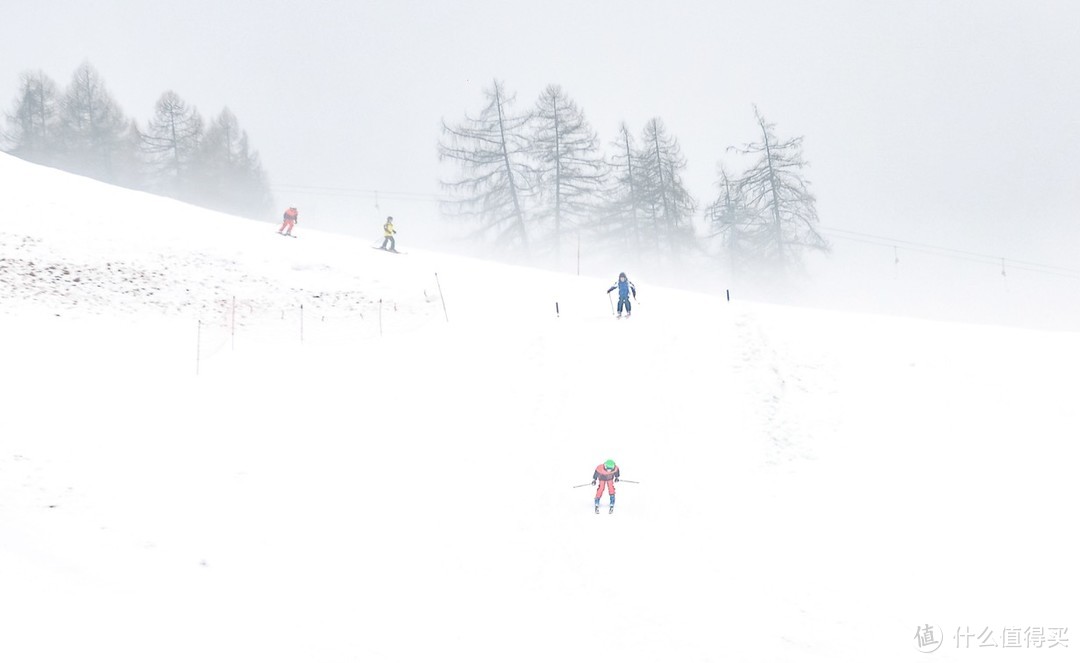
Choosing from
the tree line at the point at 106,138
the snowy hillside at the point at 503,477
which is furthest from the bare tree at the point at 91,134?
the snowy hillside at the point at 503,477

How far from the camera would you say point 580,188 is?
4659 cm

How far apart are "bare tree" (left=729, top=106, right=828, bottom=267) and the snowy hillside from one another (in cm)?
2224

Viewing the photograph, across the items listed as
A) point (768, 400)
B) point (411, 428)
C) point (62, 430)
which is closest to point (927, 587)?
point (768, 400)

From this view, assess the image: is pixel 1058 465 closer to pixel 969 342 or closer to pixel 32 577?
pixel 969 342

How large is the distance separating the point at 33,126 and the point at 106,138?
515cm

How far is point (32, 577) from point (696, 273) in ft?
142

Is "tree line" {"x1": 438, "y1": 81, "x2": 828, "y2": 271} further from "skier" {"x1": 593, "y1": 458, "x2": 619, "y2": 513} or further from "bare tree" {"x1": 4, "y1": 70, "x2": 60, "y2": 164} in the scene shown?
"skier" {"x1": 593, "y1": 458, "x2": 619, "y2": 513}

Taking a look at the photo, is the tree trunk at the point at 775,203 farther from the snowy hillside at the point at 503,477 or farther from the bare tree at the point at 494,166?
the snowy hillside at the point at 503,477

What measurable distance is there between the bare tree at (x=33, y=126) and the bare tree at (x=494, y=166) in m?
31.4

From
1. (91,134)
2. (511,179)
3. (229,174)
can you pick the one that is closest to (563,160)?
(511,179)

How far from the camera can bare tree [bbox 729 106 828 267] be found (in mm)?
44219

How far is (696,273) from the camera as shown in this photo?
49406mm

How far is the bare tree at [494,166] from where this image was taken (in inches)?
1820

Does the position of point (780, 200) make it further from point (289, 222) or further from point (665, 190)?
point (289, 222)
